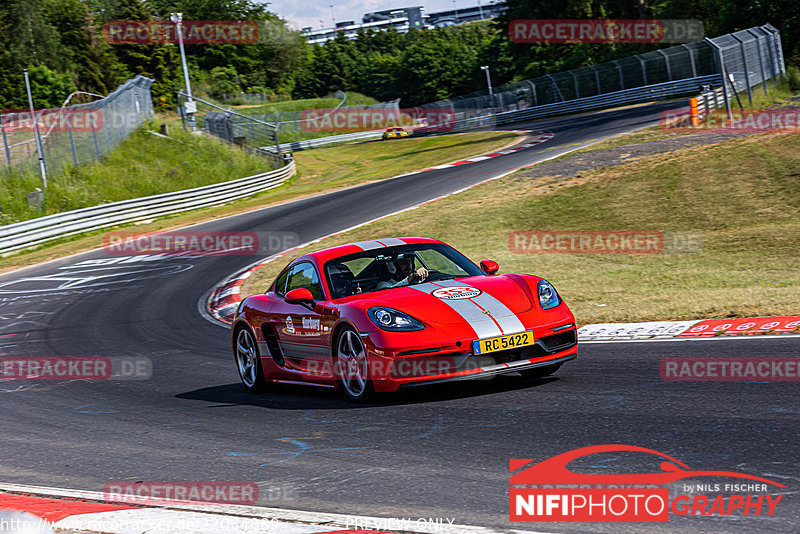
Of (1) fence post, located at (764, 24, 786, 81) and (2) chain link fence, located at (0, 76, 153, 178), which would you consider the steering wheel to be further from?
(1) fence post, located at (764, 24, 786, 81)

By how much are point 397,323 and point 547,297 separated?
137 centimetres

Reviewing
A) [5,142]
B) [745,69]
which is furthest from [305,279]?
[745,69]

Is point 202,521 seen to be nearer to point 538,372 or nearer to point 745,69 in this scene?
point 538,372

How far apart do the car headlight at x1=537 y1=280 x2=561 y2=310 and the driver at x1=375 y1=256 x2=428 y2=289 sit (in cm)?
111

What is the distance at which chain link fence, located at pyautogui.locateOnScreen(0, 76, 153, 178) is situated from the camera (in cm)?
2862

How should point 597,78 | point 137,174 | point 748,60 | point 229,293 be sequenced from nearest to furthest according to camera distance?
point 229,293 < point 748,60 < point 137,174 < point 597,78

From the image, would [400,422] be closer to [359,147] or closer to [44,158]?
[44,158]

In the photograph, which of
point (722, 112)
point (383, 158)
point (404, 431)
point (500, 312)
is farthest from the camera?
point (383, 158)

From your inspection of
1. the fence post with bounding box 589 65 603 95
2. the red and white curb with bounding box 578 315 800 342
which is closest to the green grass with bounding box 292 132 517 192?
the fence post with bounding box 589 65 603 95

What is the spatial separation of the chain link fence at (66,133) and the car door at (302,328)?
74.2 feet

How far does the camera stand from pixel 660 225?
59.0ft

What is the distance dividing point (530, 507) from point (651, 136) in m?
26.2

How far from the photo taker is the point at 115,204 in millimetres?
29828

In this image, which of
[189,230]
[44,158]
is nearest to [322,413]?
[189,230]
